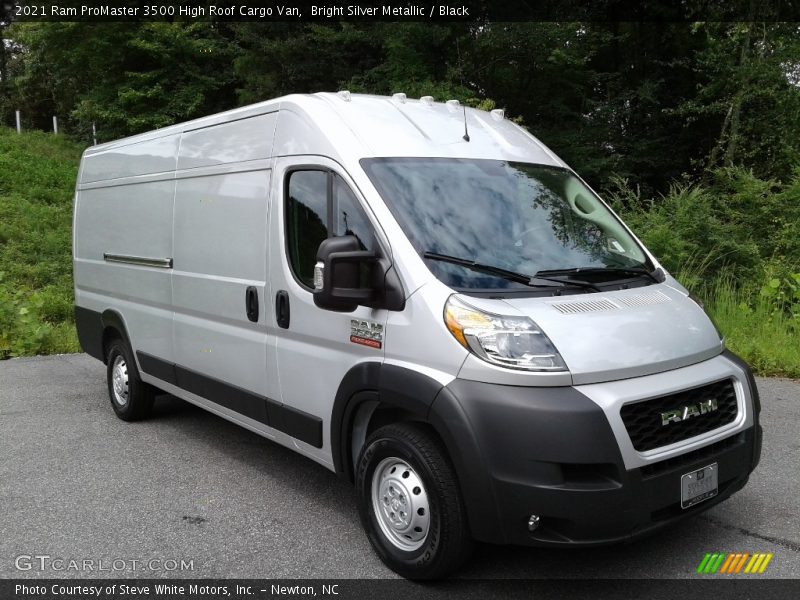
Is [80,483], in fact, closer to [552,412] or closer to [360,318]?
[360,318]

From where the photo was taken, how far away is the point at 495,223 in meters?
3.85

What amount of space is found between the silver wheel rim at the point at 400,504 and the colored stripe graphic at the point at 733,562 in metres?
1.35

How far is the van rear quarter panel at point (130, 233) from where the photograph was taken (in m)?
5.64

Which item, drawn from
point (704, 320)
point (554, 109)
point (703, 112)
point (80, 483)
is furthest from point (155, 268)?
point (554, 109)

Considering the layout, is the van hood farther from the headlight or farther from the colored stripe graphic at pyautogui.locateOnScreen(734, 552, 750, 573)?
the colored stripe graphic at pyautogui.locateOnScreen(734, 552, 750, 573)

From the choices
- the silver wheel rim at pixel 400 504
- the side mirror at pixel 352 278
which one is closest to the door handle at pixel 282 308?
the side mirror at pixel 352 278

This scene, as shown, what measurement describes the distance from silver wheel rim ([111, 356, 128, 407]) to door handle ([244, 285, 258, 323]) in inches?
93.9

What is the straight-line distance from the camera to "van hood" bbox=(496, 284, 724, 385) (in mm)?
3199

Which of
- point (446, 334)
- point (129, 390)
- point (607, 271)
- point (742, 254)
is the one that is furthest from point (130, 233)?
point (742, 254)

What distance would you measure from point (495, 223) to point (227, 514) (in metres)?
2.25

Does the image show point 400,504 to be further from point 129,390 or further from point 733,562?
point 129,390

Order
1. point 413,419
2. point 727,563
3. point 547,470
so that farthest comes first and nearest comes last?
point 727,563 → point 413,419 → point 547,470

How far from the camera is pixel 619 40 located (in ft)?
58.0

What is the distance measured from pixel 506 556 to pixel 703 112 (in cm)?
1376
